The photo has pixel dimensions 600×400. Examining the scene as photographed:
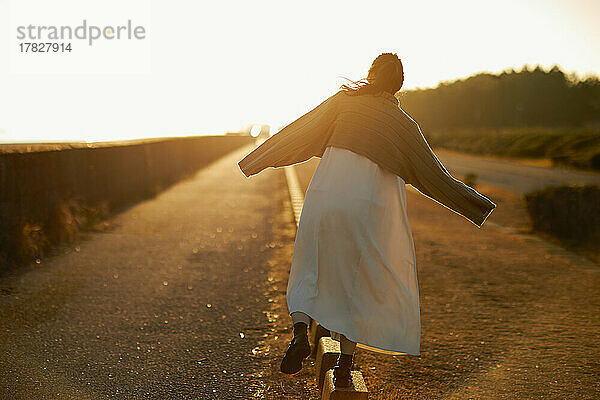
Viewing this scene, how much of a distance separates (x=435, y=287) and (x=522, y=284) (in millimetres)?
1054

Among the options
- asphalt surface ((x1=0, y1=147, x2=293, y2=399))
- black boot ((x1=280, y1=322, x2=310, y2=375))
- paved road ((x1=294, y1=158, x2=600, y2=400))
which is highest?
black boot ((x1=280, y1=322, x2=310, y2=375))

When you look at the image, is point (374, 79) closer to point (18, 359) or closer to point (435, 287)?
point (18, 359)

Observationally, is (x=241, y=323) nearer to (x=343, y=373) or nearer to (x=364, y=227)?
(x=343, y=373)

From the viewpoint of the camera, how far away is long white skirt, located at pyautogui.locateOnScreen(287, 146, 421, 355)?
3.34m

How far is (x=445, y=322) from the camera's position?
225 inches

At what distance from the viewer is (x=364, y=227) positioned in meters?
3.35

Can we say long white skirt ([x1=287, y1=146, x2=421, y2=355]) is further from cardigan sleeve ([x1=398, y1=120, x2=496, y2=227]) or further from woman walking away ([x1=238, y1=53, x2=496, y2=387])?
cardigan sleeve ([x1=398, y1=120, x2=496, y2=227])

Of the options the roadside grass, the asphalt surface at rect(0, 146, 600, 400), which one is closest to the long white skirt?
the asphalt surface at rect(0, 146, 600, 400)

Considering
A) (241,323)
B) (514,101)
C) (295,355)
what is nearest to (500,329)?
(241,323)

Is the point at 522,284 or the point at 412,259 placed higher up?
the point at 412,259

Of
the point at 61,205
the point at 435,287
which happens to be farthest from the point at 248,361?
the point at 61,205

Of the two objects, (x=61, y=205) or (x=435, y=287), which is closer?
(x=435, y=287)

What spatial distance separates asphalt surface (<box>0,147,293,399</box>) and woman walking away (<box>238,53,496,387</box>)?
89 centimetres

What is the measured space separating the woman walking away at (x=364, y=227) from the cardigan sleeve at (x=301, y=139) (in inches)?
0.5
